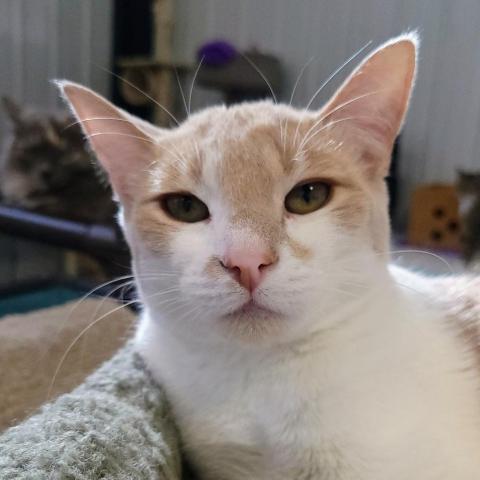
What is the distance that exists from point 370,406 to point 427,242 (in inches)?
71.5

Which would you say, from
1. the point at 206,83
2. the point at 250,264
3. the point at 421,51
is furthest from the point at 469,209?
the point at 250,264

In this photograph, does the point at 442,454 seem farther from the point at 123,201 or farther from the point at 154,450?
the point at 123,201

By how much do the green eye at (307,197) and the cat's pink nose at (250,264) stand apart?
0.32 ft

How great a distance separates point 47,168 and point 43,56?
0.64 meters

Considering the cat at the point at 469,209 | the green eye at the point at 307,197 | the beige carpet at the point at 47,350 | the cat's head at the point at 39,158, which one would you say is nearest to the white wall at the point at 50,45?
the cat's head at the point at 39,158

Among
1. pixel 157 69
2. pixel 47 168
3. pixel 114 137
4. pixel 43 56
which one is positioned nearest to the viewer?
pixel 114 137

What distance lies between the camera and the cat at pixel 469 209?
2125 millimetres

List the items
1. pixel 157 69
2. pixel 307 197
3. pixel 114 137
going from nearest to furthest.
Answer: pixel 307 197 < pixel 114 137 < pixel 157 69

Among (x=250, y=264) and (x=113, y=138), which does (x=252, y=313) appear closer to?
(x=250, y=264)

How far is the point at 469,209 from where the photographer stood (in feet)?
7.22

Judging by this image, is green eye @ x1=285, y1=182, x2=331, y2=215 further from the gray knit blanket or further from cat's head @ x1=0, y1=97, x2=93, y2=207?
cat's head @ x1=0, y1=97, x2=93, y2=207

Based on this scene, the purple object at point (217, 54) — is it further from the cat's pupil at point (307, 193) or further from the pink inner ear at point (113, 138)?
the cat's pupil at point (307, 193)

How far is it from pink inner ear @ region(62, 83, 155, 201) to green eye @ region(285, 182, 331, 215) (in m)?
0.23

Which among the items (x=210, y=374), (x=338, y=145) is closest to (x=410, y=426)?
(x=210, y=374)
